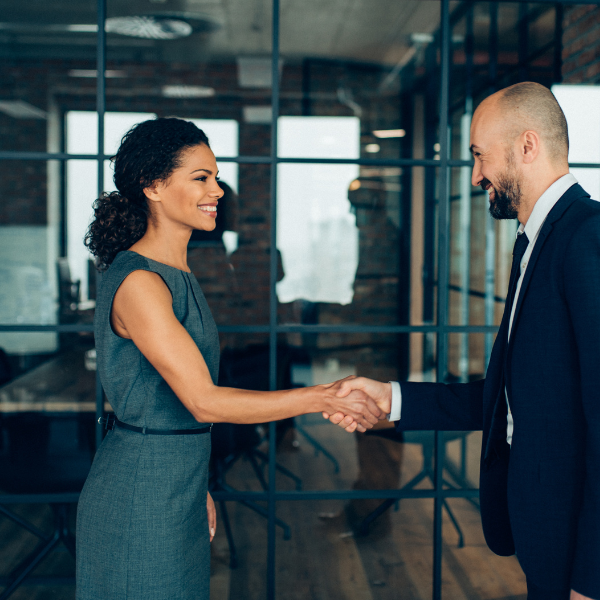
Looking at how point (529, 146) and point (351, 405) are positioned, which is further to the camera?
point (351, 405)

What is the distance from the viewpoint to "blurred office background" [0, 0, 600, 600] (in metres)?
4.12

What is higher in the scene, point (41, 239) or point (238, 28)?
point (238, 28)

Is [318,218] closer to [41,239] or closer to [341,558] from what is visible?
[41,239]

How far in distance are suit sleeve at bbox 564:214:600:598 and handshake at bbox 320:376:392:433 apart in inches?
26.5

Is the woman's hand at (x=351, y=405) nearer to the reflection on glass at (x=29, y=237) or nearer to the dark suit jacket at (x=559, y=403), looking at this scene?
the dark suit jacket at (x=559, y=403)

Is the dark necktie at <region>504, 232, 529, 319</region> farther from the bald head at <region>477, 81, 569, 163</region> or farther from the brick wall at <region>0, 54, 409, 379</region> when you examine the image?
the brick wall at <region>0, 54, 409, 379</region>

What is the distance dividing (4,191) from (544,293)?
7.23 m

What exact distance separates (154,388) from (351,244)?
564cm

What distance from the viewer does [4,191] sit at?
6.97 m

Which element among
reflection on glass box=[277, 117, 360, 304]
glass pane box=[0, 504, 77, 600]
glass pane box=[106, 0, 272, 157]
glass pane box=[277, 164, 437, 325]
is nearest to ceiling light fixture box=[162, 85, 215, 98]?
glass pane box=[106, 0, 272, 157]

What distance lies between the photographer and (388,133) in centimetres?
679

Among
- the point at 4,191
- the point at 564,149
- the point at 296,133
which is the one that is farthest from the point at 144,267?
the point at 4,191

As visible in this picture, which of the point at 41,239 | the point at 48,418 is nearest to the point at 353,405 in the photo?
the point at 48,418

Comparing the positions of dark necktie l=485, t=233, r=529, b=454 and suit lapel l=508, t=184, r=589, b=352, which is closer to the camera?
suit lapel l=508, t=184, r=589, b=352
